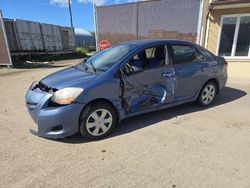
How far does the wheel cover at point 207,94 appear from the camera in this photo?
16.0ft

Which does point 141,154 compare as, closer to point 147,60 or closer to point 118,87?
point 118,87

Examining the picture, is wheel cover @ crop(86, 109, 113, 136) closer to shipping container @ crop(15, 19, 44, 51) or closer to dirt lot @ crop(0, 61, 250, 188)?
dirt lot @ crop(0, 61, 250, 188)

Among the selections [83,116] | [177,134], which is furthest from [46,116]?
[177,134]

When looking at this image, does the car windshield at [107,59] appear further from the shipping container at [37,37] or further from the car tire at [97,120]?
the shipping container at [37,37]

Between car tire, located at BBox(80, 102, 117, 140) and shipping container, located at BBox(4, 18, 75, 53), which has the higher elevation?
shipping container, located at BBox(4, 18, 75, 53)

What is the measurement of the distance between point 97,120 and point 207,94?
9.43ft

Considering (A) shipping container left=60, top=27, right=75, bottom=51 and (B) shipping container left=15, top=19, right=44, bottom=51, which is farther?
(A) shipping container left=60, top=27, right=75, bottom=51

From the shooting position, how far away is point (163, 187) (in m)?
2.42

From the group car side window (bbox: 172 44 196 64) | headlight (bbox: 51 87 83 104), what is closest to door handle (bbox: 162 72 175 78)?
car side window (bbox: 172 44 196 64)

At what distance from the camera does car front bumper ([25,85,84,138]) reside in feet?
10.2

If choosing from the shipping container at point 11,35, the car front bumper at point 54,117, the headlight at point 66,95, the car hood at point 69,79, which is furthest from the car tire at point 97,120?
the shipping container at point 11,35

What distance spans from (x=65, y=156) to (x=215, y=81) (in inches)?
152

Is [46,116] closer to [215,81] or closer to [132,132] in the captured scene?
[132,132]

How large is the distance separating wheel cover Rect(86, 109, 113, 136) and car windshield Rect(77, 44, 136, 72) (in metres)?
0.77
